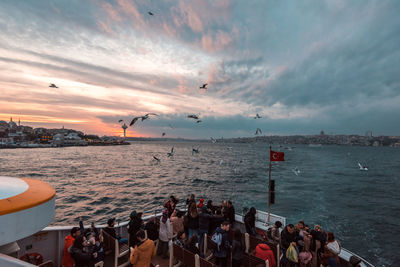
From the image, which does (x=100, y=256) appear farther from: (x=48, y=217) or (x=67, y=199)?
(x=67, y=199)

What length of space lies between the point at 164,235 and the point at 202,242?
4.68 feet

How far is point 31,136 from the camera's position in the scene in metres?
158

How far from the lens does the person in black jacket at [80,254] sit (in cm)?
476

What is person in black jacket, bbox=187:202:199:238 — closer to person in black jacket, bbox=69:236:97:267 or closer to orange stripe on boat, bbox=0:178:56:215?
person in black jacket, bbox=69:236:97:267

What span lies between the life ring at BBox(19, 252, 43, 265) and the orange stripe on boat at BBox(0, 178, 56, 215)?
441cm

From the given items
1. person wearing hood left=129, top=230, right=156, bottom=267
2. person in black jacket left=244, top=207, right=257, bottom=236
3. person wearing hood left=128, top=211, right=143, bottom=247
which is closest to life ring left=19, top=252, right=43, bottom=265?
person wearing hood left=128, top=211, right=143, bottom=247

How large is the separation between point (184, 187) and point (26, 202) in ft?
92.8

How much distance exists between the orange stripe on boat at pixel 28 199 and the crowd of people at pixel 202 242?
8.01 ft

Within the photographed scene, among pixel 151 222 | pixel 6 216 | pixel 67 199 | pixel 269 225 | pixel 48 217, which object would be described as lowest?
pixel 67 199

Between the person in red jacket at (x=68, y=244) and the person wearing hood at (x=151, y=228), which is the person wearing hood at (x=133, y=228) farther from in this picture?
the person in red jacket at (x=68, y=244)

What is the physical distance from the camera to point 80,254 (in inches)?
187

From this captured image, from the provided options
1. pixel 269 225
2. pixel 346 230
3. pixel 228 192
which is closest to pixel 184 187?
pixel 228 192

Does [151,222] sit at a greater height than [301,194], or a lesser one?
greater

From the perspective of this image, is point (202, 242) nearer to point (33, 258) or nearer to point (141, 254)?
point (141, 254)
